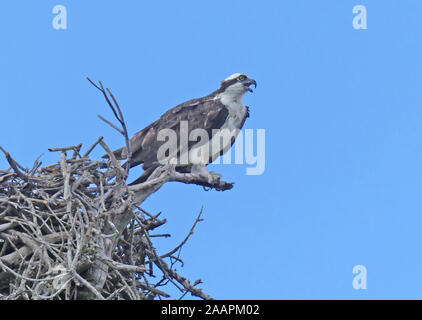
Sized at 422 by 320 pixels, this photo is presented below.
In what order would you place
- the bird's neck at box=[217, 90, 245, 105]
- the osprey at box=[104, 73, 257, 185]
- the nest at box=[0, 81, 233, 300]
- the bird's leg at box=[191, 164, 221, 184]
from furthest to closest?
the bird's neck at box=[217, 90, 245, 105]
the osprey at box=[104, 73, 257, 185]
the bird's leg at box=[191, 164, 221, 184]
the nest at box=[0, 81, 233, 300]

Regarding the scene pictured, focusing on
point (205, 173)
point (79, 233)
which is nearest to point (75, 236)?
point (79, 233)

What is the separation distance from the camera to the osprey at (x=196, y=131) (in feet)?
31.4

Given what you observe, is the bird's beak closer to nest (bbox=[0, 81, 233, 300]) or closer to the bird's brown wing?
the bird's brown wing

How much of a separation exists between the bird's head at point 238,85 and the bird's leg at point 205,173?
1235 millimetres

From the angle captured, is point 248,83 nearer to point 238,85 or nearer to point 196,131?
point 238,85

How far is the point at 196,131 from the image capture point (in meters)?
9.80

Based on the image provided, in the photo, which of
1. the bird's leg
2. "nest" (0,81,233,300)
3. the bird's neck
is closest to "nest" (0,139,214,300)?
"nest" (0,81,233,300)

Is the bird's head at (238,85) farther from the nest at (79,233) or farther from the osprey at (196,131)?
the nest at (79,233)

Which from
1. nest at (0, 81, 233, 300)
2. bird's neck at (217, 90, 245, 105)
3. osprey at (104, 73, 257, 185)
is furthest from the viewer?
bird's neck at (217, 90, 245, 105)

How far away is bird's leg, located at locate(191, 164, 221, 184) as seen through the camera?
351 inches

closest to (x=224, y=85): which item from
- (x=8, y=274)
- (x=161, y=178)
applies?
(x=161, y=178)
